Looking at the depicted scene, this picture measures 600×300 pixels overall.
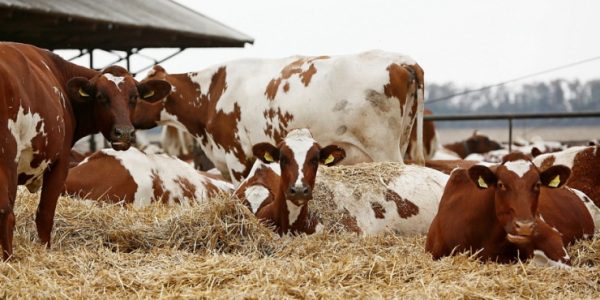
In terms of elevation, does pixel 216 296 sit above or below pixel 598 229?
above

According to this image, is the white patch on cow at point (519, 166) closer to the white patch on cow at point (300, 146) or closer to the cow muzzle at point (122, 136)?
the white patch on cow at point (300, 146)

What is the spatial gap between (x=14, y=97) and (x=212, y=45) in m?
12.3

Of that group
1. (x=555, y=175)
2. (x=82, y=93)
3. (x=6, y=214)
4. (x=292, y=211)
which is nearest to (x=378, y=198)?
(x=292, y=211)

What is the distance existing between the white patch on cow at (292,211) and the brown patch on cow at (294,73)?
2.26m

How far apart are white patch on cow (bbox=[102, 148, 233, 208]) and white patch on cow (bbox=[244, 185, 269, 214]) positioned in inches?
35.9

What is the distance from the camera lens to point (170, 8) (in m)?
Answer: 18.7

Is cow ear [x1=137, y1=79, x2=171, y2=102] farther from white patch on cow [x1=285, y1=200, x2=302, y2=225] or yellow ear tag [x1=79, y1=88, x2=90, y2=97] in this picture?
white patch on cow [x1=285, y1=200, x2=302, y2=225]

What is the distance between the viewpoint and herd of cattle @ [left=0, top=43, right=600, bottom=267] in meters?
5.79

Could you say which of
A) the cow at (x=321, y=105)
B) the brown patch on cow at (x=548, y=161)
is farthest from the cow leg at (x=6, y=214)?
the brown patch on cow at (x=548, y=161)

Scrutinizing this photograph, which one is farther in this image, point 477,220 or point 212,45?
point 212,45

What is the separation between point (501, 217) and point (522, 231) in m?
0.29

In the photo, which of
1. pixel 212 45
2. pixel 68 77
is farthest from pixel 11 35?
pixel 68 77

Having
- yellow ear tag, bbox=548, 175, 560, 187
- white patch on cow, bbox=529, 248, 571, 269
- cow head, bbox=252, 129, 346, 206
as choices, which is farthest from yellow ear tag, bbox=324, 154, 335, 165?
white patch on cow, bbox=529, 248, 571, 269

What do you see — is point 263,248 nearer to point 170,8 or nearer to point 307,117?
point 307,117
